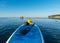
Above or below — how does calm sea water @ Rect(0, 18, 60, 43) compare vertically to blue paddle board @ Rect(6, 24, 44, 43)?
below

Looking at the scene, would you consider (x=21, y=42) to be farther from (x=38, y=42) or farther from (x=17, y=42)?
(x=38, y=42)

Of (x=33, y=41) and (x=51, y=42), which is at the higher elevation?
(x=33, y=41)

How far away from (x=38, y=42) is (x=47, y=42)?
4.03 meters

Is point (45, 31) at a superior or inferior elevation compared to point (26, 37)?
inferior

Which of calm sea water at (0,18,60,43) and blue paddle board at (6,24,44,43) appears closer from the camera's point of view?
blue paddle board at (6,24,44,43)

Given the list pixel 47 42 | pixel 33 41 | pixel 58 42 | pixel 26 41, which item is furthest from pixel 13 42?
pixel 58 42

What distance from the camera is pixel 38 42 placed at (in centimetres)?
1369

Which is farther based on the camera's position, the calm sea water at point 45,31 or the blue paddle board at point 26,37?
the calm sea water at point 45,31

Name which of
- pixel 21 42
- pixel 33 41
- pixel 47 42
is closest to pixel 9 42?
pixel 21 42

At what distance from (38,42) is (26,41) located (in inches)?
74.1

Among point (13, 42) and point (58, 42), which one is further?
point (58, 42)

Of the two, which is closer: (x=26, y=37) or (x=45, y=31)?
(x=26, y=37)

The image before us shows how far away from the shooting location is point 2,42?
16.7 m

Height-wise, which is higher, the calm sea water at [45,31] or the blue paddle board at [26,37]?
the blue paddle board at [26,37]
